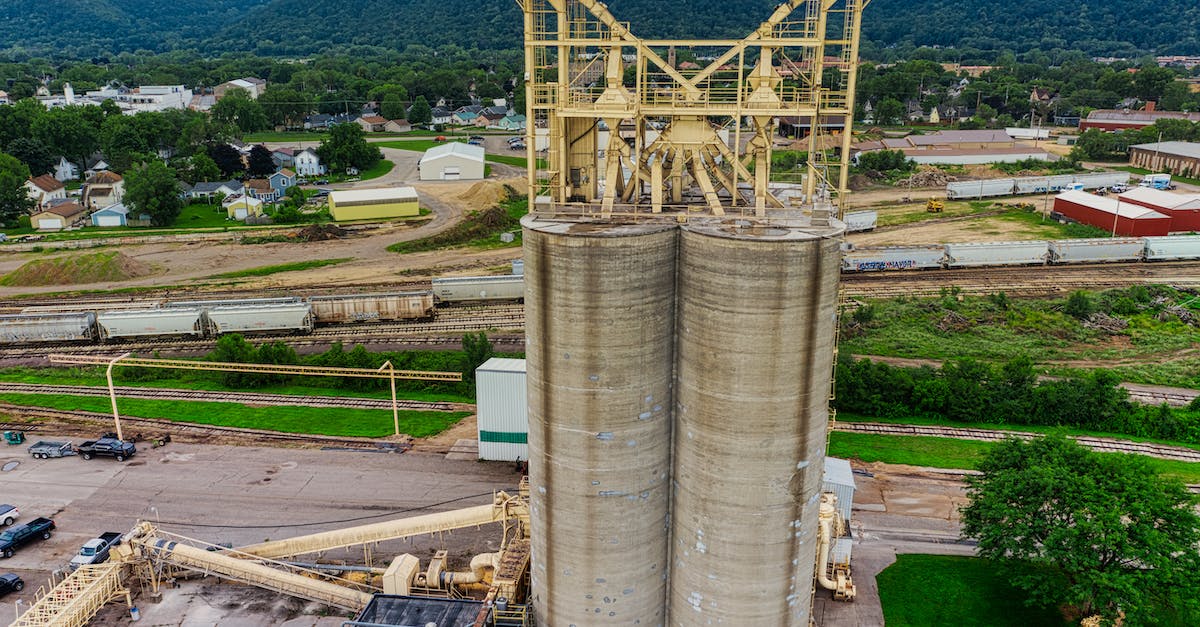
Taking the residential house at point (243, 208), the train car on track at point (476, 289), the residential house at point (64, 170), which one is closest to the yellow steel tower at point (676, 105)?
the train car on track at point (476, 289)

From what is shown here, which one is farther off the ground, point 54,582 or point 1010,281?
point 1010,281

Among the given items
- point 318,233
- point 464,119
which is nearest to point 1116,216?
point 318,233

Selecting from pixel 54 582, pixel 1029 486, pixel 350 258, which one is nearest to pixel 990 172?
pixel 350 258

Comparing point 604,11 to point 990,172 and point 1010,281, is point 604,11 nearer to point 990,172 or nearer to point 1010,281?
point 1010,281

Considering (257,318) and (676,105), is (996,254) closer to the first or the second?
(676,105)

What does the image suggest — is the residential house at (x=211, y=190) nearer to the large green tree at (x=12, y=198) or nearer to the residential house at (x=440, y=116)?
the large green tree at (x=12, y=198)

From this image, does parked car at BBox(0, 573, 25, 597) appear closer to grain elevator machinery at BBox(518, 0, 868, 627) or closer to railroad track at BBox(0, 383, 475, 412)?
railroad track at BBox(0, 383, 475, 412)
